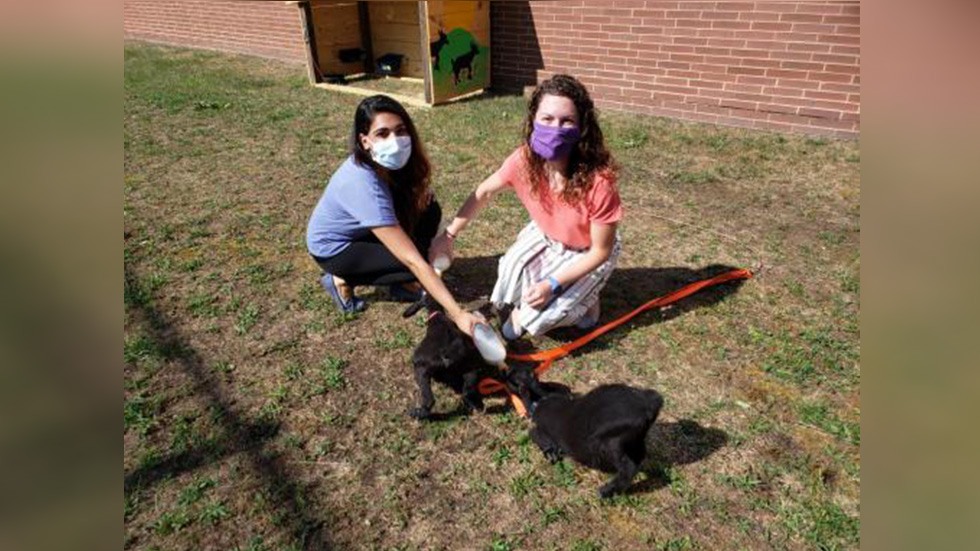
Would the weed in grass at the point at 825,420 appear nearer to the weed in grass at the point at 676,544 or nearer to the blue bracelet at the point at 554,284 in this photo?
the weed in grass at the point at 676,544

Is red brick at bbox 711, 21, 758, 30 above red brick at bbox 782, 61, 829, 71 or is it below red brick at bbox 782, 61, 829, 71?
above

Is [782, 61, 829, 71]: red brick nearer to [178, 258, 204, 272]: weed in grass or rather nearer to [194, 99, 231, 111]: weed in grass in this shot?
[178, 258, 204, 272]: weed in grass

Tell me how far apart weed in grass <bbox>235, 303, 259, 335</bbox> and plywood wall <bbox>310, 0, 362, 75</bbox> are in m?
6.01

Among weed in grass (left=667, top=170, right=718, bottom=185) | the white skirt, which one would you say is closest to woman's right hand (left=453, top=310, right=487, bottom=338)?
the white skirt

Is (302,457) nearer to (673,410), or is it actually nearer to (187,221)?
(673,410)

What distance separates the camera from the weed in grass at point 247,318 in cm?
334

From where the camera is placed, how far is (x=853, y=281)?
363 cm

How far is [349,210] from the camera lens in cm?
307

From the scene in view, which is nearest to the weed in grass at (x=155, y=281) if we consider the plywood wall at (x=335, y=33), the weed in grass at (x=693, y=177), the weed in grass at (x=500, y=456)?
the weed in grass at (x=500, y=456)

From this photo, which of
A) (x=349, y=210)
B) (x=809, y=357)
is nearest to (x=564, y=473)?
(x=809, y=357)

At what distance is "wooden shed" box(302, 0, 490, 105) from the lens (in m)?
7.05

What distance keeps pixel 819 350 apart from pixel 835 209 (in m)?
1.95

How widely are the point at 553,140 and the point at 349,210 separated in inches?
42.6
